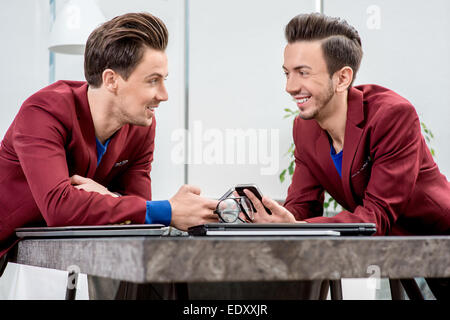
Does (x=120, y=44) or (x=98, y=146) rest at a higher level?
(x=120, y=44)

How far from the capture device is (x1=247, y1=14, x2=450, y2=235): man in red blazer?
5.25ft

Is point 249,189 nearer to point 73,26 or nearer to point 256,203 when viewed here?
point 256,203

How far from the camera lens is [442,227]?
68.8 inches

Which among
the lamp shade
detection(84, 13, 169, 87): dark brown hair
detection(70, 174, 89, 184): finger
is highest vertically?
the lamp shade

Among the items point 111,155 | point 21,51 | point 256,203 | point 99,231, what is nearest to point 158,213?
point 256,203

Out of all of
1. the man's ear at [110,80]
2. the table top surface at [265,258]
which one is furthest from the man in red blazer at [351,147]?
the table top surface at [265,258]

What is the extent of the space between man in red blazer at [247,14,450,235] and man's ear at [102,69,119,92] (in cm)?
57

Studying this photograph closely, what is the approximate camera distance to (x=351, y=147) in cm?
172

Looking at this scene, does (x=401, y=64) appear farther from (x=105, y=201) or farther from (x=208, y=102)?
(x=105, y=201)

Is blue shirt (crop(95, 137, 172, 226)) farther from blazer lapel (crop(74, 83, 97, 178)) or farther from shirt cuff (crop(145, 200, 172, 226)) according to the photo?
blazer lapel (crop(74, 83, 97, 178))

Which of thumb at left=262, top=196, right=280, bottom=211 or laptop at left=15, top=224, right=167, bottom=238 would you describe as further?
thumb at left=262, top=196, right=280, bottom=211

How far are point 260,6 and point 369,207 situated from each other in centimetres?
350

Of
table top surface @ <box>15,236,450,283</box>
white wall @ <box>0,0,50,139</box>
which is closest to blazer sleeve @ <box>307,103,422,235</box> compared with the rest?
table top surface @ <box>15,236,450,283</box>

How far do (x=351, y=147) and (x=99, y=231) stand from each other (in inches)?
39.6
